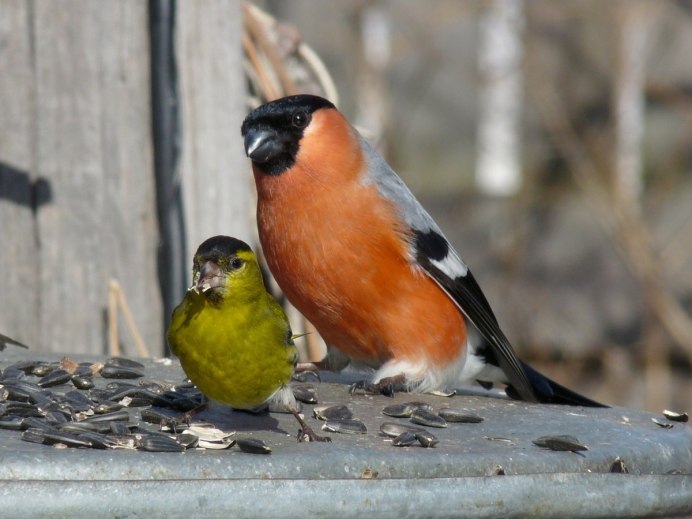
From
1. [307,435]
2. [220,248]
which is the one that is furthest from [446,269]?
[307,435]

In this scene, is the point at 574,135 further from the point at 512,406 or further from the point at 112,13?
the point at 512,406

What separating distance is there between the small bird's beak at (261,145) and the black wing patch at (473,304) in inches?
24.0

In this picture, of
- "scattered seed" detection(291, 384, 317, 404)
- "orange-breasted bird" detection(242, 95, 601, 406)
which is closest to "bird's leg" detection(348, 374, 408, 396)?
"orange-breasted bird" detection(242, 95, 601, 406)

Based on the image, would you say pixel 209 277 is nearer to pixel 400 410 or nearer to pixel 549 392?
pixel 400 410

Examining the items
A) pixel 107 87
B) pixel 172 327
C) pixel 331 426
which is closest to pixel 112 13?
pixel 107 87

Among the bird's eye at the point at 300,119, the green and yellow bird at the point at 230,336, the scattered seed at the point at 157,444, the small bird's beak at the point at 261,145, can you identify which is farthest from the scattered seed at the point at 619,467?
the bird's eye at the point at 300,119

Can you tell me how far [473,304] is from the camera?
4566 mm

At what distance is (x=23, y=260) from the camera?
15.6 feet

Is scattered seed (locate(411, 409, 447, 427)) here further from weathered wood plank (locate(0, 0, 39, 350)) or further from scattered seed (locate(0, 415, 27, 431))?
weathered wood plank (locate(0, 0, 39, 350))

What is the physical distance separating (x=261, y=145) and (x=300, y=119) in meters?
0.22

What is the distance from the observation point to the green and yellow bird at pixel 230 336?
3145 mm

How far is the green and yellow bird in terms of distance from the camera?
3145mm

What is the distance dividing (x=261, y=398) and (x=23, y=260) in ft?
6.17

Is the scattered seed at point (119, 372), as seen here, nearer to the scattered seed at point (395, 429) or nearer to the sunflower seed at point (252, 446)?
the scattered seed at point (395, 429)
